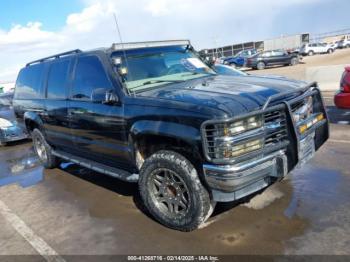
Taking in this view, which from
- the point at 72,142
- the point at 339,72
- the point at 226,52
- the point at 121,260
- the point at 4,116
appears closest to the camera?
the point at 121,260


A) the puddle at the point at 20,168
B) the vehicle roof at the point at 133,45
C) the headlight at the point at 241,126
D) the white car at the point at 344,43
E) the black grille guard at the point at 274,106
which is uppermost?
the vehicle roof at the point at 133,45

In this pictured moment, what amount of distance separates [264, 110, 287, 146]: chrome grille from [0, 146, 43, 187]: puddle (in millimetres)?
4612

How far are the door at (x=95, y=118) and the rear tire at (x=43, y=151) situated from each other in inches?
66.3

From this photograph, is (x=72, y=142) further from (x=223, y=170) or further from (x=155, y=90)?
(x=223, y=170)

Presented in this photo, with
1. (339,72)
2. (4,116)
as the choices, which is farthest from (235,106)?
(339,72)

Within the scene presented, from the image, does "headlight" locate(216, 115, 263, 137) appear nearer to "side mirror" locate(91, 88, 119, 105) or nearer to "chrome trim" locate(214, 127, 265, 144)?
"chrome trim" locate(214, 127, 265, 144)

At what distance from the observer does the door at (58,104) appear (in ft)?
18.4

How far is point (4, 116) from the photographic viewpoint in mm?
11125

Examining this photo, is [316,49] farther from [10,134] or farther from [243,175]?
[243,175]

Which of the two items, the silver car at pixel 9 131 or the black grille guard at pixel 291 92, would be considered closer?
the black grille guard at pixel 291 92

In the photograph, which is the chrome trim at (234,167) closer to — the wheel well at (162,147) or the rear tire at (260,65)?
the wheel well at (162,147)

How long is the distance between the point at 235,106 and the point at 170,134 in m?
0.71

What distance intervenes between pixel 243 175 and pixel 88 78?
268 cm

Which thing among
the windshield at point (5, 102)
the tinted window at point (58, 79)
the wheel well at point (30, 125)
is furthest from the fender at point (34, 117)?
the windshield at point (5, 102)
